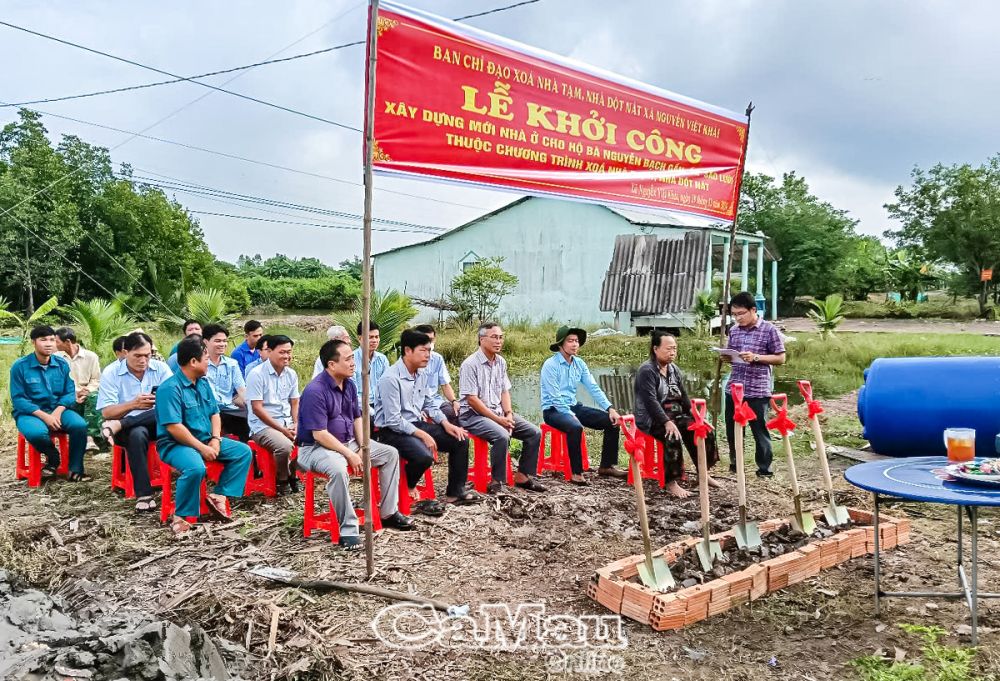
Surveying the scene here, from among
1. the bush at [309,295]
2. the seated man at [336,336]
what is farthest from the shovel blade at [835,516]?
the bush at [309,295]

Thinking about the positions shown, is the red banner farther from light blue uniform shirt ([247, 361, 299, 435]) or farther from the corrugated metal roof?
the corrugated metal roof

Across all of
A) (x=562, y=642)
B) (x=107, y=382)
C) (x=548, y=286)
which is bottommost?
(x=562, y=642)

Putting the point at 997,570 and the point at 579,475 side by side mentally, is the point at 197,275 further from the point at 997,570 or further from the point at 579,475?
the point at 997,570

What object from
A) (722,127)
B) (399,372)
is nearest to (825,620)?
(399,372)

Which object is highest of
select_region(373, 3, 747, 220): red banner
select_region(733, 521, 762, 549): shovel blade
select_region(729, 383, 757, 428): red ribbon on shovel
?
select_region(373, 3, 747, 220): red banner

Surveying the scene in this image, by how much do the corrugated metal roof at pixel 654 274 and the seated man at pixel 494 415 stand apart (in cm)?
1515

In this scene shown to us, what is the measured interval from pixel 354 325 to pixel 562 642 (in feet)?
27.4

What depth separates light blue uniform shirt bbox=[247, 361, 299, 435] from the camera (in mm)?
5773

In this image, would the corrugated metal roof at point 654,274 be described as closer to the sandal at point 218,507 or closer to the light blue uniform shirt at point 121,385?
the light blue uniform shirt at point 121,385

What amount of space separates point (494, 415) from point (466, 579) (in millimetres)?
1895

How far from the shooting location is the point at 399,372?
5500 millimetres

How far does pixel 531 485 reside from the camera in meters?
5.92

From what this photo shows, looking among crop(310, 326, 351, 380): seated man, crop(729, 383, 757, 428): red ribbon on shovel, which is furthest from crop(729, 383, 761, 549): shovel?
crop(310, 326, 351, 380): seated man

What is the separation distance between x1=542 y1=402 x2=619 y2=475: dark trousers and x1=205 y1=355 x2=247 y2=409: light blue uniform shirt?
275cm
